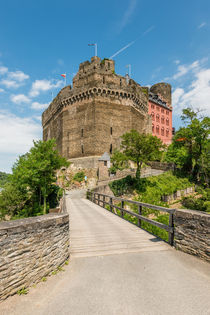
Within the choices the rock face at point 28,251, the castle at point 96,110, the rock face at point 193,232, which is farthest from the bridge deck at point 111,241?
the castle at point 96,110

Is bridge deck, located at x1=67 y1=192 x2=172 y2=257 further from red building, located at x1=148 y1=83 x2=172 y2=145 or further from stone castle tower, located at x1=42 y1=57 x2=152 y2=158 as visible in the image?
red building, located at x1=148 y1=83 x2=172 y2=145

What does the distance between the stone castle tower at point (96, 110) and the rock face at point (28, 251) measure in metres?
27.6

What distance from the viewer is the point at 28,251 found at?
316 cm

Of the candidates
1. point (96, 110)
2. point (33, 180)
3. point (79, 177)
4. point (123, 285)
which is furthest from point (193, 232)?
point (96, 110)

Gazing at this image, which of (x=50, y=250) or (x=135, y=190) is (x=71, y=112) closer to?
(x=135, y=190)

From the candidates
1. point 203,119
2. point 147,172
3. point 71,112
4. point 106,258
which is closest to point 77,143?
point 71,112

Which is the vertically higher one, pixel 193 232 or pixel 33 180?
pixel 33 180

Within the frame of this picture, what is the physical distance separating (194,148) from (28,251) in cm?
2962

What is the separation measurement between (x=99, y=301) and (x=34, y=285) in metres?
1.30

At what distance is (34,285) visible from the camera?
124 inches

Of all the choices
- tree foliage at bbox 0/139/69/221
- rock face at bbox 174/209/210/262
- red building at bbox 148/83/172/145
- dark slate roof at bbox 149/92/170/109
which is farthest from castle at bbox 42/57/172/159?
rock face at bbox 174/209/210/262

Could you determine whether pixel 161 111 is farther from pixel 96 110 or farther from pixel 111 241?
pixel 111 241

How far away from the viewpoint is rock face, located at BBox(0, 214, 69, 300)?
111 inches

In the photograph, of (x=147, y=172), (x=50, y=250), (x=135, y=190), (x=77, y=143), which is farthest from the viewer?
(x=77, y=143)
